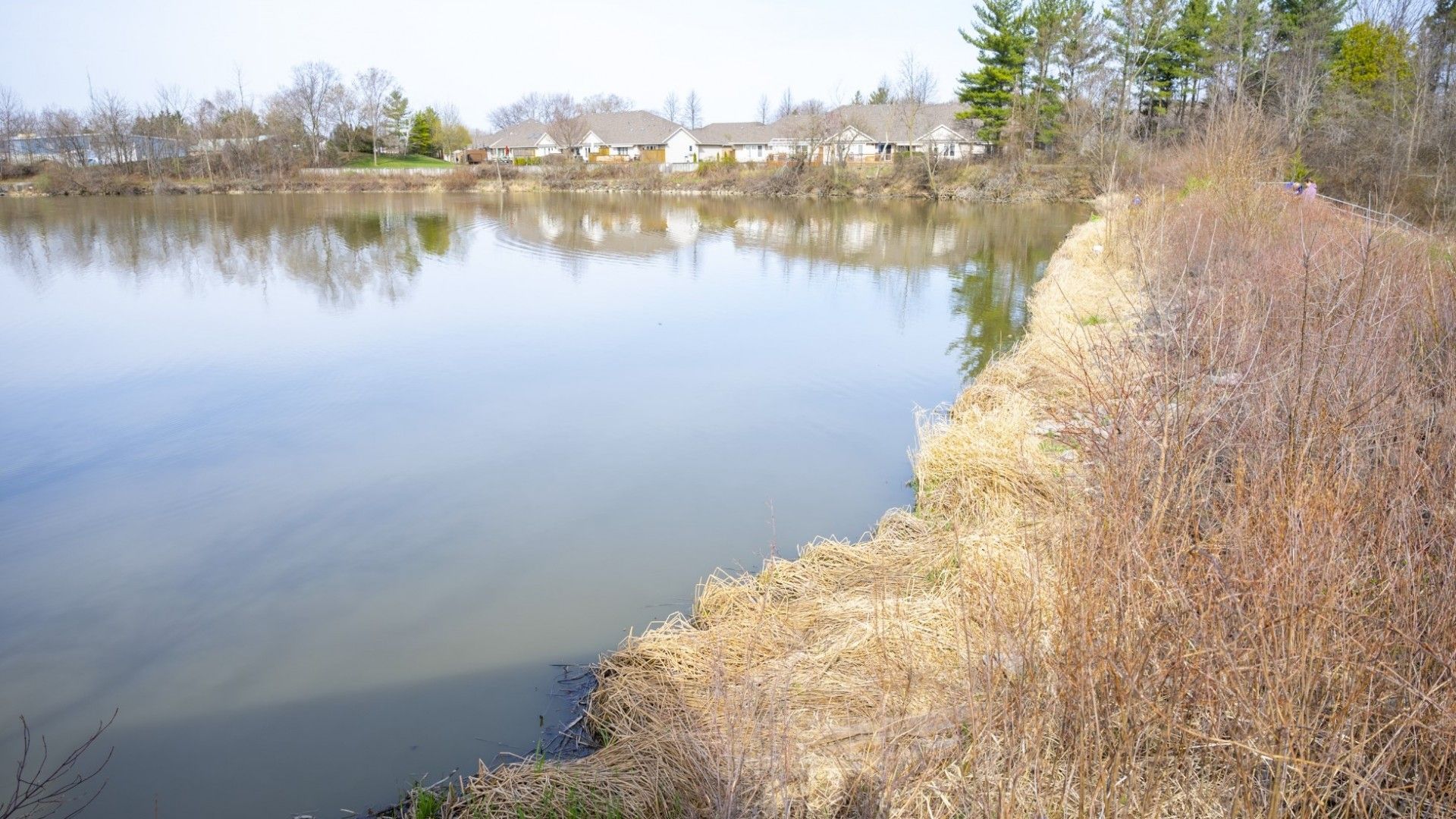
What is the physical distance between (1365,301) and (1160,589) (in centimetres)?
319

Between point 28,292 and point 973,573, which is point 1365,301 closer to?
point 973,573

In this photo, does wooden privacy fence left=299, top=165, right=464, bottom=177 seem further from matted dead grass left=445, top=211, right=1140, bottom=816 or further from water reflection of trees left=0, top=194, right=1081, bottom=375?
matted dead grass left=445, top=211, right=1140, bottom=816

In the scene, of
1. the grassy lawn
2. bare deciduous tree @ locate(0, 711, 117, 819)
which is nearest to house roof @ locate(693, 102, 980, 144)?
the grassy lawn

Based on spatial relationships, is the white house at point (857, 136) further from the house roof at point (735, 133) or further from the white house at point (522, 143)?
the white house at point (522, 143)

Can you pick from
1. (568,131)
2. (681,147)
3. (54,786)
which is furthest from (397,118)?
(54,786)

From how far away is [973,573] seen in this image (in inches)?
159

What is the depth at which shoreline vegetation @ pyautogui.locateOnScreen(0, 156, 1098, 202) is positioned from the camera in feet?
167

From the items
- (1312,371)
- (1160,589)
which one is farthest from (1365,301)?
(1160,589)

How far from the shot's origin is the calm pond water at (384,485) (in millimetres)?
5398

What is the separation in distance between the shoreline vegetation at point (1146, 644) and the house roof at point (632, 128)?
79147 mm

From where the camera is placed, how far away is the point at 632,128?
81.8 metres

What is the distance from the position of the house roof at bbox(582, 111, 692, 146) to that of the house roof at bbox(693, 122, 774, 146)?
3.02 metres

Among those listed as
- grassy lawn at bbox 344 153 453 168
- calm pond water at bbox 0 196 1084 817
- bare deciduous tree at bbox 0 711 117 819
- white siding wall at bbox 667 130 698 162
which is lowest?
bare deciduous tree at bbox 0 711 117 819

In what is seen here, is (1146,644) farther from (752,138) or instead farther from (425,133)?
(425,133)
